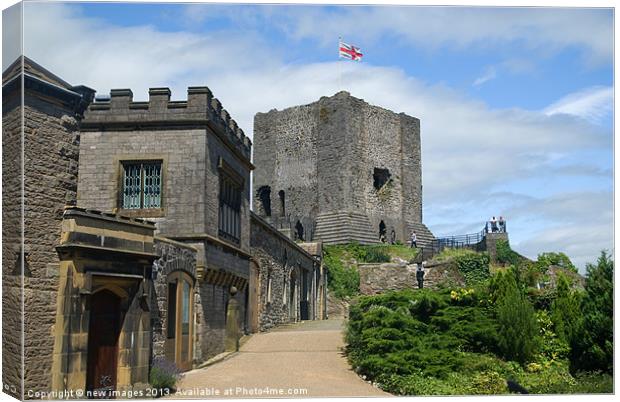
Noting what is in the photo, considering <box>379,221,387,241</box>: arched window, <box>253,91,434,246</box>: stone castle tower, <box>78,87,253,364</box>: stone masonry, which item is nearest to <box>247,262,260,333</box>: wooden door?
<box>78,87,253,364</box>: stone masonry

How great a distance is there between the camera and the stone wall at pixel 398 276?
3881cm

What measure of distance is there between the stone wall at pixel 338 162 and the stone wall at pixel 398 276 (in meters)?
8.08

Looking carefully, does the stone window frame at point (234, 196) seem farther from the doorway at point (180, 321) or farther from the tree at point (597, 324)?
the tree at point (597, 324)

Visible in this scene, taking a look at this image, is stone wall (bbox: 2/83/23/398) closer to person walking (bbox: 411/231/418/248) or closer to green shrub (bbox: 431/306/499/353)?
green shrub (bbox: 431/306/499/353)

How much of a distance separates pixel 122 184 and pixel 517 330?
393 inches

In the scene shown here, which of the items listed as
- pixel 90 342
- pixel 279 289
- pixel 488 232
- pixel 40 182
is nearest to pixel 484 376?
pixel 90 342

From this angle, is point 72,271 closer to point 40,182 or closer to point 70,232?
point 70,232

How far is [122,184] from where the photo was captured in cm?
1758

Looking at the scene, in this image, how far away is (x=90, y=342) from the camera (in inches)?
504

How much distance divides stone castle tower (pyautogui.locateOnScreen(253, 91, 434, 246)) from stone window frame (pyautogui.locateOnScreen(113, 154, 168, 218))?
31218 mm

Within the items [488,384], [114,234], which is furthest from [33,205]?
[488,384]

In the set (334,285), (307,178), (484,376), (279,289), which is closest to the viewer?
(484,376)

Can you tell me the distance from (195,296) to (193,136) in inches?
152

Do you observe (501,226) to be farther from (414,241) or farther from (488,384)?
(488,384)
